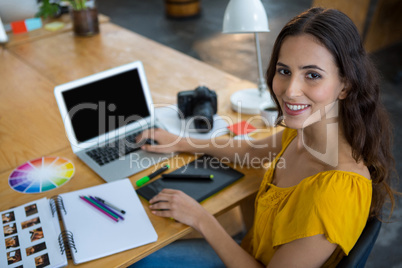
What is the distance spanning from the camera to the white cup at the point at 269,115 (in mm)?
1643

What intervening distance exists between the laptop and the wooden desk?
0.05m

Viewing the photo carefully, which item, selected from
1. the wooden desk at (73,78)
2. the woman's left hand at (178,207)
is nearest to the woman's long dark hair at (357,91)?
the wooden desk at (73,78)

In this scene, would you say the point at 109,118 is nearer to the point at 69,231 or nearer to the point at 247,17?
the point at 69,231

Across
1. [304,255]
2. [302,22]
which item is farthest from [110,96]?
[304,255]

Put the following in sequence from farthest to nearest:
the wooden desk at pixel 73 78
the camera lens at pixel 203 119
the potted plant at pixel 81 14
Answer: the potted plant at pixel 81 14 < the camera lens at pixel 203 119 < the wooden desk at pixel 73 78

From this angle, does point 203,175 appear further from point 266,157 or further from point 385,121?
point 385,121

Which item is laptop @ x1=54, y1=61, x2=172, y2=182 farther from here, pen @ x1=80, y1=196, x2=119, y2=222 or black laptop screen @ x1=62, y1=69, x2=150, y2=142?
pen @ x1=80, y1=196, x2=119, y2=222

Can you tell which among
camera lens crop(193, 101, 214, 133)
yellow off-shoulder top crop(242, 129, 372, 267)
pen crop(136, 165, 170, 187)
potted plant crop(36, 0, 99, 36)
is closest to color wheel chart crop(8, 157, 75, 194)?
pen crop(136, 165, 170, 187)

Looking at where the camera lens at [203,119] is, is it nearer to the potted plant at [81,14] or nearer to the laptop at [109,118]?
the laptop at [109,118]

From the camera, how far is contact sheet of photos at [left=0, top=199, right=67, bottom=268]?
1.08 m

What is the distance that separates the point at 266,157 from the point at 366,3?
3228 mm

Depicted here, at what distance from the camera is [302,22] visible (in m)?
1.07

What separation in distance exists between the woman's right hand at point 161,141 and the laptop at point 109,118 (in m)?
0.02

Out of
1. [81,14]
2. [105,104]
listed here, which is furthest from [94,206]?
[81,14]
